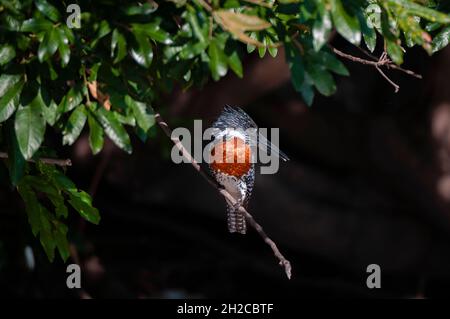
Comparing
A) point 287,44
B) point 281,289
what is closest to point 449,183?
point 281,289

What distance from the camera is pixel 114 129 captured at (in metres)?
1.84

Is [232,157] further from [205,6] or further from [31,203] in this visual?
[205,6]

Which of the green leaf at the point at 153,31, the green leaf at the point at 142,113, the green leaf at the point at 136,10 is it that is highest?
the green leaf at the point at 136,10

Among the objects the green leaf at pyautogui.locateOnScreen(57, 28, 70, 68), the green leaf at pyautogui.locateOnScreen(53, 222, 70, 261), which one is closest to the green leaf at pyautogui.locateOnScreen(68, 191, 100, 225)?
the green leaf at pyautogui.locateOnScreen(53, 222, 70, 261)

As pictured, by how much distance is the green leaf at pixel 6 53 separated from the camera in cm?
176

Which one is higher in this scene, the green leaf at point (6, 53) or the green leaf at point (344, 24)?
the green leaf at point (344, 24)

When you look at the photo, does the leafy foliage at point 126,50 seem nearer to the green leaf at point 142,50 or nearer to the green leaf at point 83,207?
the green leaf at point 142,50

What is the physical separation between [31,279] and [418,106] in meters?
2.71

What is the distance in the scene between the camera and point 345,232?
5488mm

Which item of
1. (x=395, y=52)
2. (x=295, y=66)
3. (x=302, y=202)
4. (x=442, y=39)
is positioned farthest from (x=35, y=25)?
(x=302, y=202)

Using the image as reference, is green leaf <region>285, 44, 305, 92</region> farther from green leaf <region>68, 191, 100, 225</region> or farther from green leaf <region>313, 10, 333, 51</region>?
green leaf <region>68, 191, 100, 225</region>

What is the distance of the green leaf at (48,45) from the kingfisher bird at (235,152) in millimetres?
1284

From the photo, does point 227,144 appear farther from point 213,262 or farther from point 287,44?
point 213,262

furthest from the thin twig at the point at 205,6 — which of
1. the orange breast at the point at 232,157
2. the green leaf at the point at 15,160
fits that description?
the orange breast at the point at 232,157
